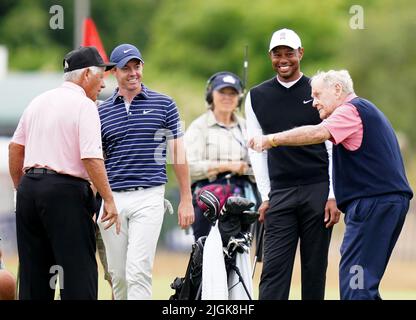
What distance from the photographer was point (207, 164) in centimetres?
1120

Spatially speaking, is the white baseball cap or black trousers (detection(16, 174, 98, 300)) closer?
black trousers (detection(16, 174, 98, 300))

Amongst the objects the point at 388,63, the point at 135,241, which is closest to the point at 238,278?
the point at 135,241

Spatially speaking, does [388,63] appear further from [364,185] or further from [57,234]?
[57,234]

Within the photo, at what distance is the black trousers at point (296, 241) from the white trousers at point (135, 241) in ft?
3.18

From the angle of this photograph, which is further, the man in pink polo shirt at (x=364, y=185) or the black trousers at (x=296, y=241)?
the black trousers at (x=296, y=241)

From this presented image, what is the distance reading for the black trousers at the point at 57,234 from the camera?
8.41m

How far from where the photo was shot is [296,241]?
31.9ft

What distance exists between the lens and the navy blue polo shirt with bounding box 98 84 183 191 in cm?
943

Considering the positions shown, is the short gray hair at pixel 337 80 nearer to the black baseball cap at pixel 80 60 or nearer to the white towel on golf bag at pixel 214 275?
the white towel on golf bag at pixel 214 275

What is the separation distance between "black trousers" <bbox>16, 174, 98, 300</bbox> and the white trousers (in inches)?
24.8

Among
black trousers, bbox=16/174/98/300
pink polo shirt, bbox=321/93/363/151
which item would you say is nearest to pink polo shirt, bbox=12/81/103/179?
black trousers, bbox=16/174/98/300

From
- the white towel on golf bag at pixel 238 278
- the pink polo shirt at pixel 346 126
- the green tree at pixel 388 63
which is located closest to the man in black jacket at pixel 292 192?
the white towel on golf bag at pixel 238 278

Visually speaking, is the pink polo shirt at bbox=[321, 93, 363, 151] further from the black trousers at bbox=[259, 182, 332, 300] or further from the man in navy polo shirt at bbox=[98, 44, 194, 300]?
the man in navy polo shirt at bbox=[98, 44, 194, 300]

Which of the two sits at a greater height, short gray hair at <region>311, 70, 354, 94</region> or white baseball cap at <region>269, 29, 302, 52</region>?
white baseball cap at <region>269, 29, 302, 52</region>
